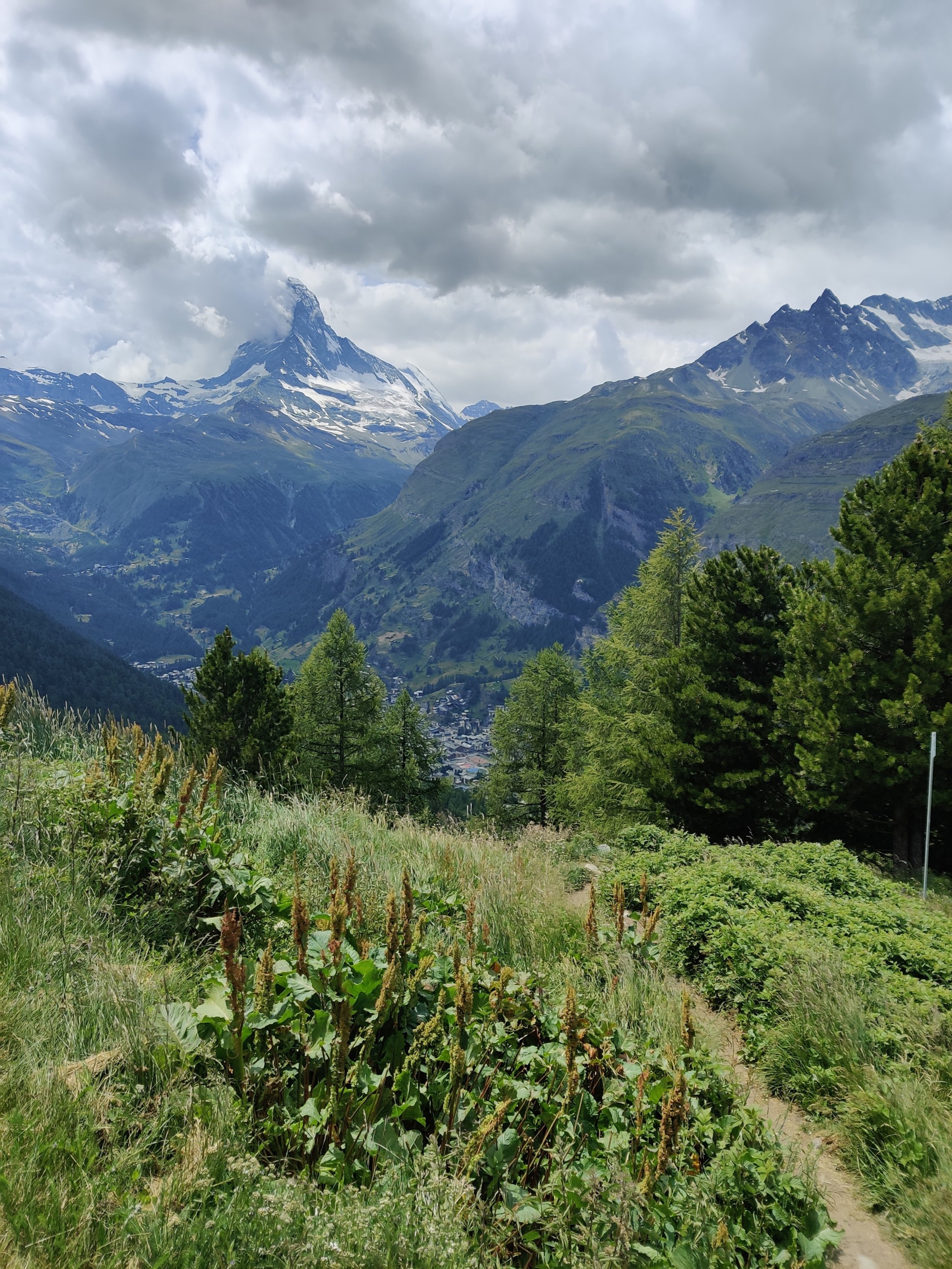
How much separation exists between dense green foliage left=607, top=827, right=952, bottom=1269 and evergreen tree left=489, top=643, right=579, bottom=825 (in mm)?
27135

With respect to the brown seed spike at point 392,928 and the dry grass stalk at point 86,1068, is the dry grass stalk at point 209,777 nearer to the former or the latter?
the dry grass stalk at point 86,1068

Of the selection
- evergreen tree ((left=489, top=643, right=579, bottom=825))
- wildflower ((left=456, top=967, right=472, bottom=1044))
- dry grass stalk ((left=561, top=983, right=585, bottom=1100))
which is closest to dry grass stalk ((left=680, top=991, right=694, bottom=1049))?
dry grass stalk ((left=561, top=983, right=585, bottom=1100))

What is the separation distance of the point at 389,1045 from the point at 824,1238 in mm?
2456

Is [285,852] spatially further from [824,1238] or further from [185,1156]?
Answer: [824,1238]

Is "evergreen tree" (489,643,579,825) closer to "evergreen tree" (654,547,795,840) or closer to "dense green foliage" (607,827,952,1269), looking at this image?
"evergreen tree" (654,547,795,840)

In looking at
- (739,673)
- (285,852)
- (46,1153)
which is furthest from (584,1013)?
(739,673)

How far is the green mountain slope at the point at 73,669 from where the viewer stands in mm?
121625

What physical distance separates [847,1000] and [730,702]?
538 inches

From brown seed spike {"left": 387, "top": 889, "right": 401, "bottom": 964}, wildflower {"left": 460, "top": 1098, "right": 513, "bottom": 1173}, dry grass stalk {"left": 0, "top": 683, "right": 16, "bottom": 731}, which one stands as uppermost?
dry grass stalk {"left": 0, "top": 683, "right": 16, "bottom": 731}

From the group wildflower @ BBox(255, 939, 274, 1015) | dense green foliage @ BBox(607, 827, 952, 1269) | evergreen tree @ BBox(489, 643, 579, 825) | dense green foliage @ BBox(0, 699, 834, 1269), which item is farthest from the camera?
evergreen tree @ BBox(489, 643, 579, 825)

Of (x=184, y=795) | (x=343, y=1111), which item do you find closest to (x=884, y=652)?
(x=184, y=795)

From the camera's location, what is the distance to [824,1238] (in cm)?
317

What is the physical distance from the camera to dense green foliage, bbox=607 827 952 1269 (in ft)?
12.7

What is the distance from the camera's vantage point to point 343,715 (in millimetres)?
35562
